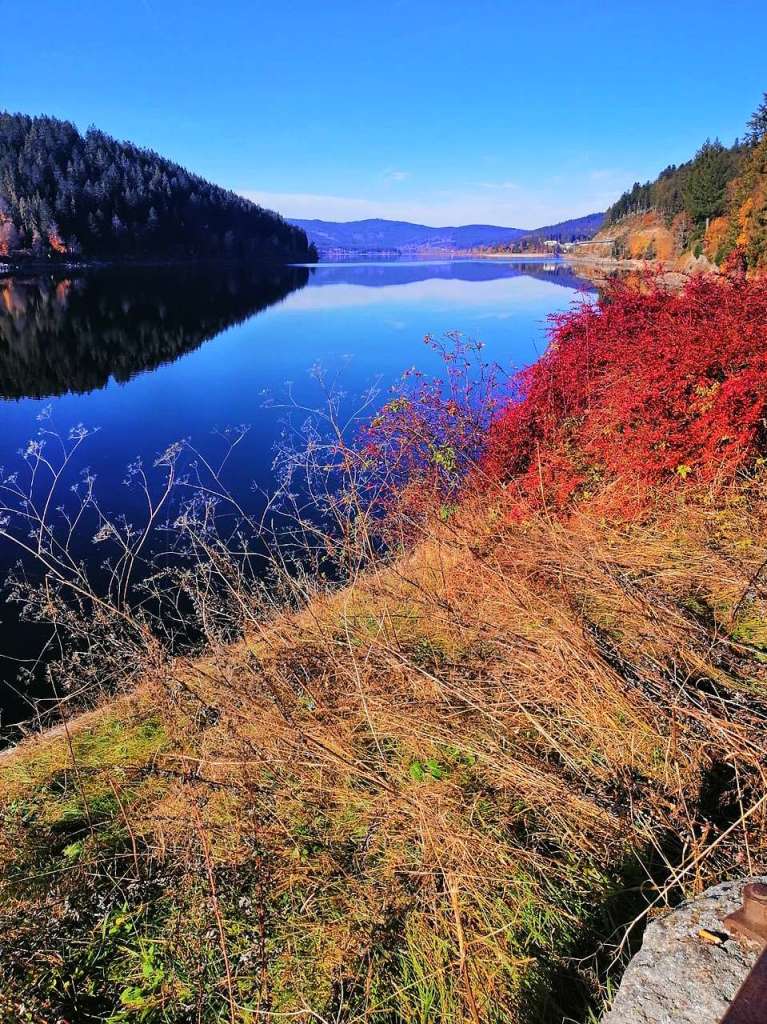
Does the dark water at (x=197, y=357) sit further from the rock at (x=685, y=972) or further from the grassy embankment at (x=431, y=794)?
the rock at (x=685, y=972)

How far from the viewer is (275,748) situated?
3.39 m

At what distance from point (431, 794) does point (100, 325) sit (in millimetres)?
38739

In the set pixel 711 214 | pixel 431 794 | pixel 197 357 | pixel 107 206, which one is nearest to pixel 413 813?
pixel 431 794

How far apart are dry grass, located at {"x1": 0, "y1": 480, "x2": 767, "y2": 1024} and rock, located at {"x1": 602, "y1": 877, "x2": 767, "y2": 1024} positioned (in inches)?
9.9

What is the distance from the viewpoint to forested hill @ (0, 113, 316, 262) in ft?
277

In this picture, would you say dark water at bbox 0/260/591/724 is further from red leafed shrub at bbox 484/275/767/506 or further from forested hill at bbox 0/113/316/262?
forested hill at bbox 0/113/316/262

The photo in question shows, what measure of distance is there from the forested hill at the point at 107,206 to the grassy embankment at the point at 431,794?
10124cm

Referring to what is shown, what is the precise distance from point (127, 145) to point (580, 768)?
162 m

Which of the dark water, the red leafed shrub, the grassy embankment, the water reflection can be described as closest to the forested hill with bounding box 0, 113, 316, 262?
the water reflection

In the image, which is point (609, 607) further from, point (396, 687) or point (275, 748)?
point (275, 748)

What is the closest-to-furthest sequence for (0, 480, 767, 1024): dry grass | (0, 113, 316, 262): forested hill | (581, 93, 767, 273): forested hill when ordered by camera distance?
(0, 480, 767, 1024): dry grass < (581, 93, 767, 273): forested hill < (0, 113, 316, 262): forested hill

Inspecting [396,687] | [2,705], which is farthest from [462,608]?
[2,705]

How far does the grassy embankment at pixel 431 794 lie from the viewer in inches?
91.1

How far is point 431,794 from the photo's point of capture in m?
2.89
